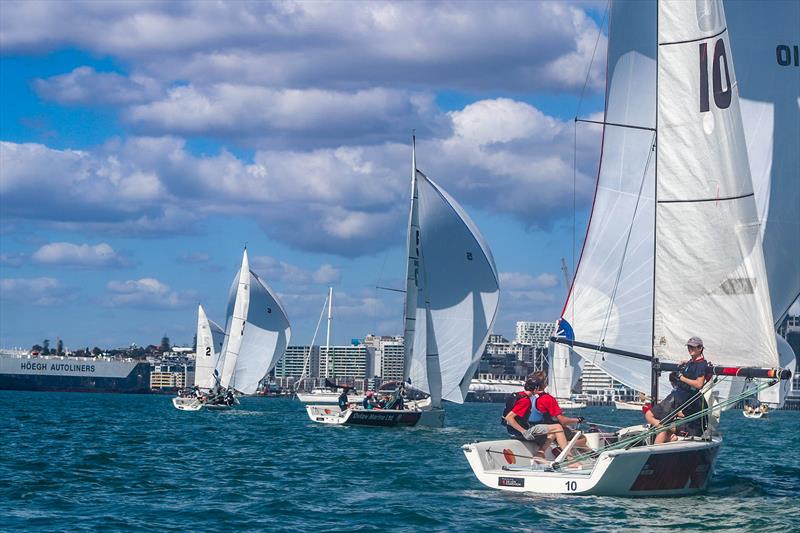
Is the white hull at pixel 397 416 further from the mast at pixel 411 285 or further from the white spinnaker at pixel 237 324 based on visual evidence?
the white spinnaker at pixel 237 324

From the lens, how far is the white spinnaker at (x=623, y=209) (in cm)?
2309

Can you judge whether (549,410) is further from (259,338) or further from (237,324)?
(259,338)

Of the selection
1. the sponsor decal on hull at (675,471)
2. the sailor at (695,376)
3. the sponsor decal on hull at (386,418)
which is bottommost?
the sponsor decal on hull at (675,471)

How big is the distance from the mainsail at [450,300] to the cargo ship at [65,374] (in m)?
130

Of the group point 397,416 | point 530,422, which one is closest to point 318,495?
point 530,422

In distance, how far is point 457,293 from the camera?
147ft

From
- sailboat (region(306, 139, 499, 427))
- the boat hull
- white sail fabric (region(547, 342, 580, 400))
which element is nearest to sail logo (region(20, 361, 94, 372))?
white sail fabric (region(547, 342, 580, 400))

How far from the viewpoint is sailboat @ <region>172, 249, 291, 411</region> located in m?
74.7

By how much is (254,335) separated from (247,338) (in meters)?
0.74

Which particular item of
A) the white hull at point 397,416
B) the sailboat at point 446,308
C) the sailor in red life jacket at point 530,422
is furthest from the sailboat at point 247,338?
the sailor in red life jacket at point 530,422

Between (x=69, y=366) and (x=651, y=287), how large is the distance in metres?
154

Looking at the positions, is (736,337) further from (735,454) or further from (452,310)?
(452,310)

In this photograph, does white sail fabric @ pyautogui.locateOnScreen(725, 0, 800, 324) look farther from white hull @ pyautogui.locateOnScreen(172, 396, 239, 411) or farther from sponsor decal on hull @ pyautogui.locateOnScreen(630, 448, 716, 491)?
white hull @ pyautogui.locateOnScreen(172, 396, 239, 411)

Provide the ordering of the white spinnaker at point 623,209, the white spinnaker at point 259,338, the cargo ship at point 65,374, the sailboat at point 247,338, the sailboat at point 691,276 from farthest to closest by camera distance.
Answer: the cargo ship at point 65,374 → the white spinnaker at point 259,338 → the sailboat at point 247,338 → the white spinnaker at point 623,209 → the sailboat at point 691,276
